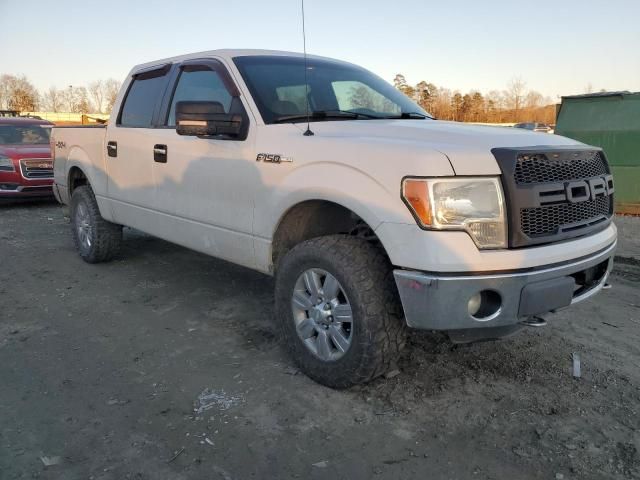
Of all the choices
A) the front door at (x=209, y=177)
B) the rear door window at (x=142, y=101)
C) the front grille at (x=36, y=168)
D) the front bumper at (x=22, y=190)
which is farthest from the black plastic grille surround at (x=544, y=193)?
the front bumper at (x=22, y=190)

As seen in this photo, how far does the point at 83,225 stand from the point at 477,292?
4696 mm

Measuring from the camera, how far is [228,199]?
142 inches

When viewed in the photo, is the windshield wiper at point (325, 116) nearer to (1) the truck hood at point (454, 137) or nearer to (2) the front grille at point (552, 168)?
(1) the truck hood at point (454, 137)

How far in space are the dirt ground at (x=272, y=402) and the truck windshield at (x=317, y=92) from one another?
1622 mm

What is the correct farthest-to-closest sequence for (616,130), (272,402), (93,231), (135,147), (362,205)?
(616,130)
(93,231)
(135,147)
(272,402)
(362,205)

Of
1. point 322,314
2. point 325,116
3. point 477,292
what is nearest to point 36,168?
point 325,116

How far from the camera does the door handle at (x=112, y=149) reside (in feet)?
16.1

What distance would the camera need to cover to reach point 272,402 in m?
2.91

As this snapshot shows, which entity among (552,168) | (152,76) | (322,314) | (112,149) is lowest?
(322,314)

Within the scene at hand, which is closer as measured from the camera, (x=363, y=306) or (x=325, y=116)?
(x=363, y=306)

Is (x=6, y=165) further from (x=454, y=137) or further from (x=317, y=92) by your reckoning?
(x=454, y=137)

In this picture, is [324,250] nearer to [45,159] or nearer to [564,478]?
[564,478]

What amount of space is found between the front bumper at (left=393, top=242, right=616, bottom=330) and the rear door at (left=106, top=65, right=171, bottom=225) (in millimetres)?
2721

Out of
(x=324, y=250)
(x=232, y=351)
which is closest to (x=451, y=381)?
(x=324, y=250)
